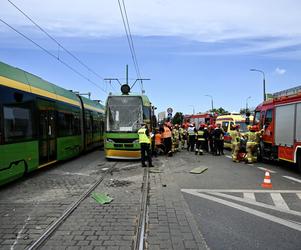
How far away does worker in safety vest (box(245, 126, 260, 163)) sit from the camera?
1675 cm

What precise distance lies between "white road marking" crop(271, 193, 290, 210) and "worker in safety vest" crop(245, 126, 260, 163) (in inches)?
301

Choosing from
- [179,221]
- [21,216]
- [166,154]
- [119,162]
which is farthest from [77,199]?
[166,154]

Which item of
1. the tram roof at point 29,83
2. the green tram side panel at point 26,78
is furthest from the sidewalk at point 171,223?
the green tram side panel at point 26,78

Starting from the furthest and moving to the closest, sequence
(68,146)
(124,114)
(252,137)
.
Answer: (252,137), (124,114), (68,146)

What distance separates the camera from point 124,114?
54.5 ft

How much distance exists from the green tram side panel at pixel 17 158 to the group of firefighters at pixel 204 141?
4.81 m

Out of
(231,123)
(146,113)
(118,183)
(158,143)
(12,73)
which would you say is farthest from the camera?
(231,123)

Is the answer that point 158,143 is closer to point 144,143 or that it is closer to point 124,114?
point 124,114

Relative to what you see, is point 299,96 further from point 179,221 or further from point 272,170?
point 179,221

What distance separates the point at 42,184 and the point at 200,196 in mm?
4416

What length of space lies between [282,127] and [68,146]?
8.60 metres

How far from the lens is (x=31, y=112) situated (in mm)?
11203

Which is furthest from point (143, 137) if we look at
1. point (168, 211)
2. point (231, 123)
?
point (231, 123)

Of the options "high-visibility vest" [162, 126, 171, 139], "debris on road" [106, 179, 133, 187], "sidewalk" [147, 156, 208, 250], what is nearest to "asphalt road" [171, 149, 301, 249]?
"sidewalk" [147, 156, 208, 250]
